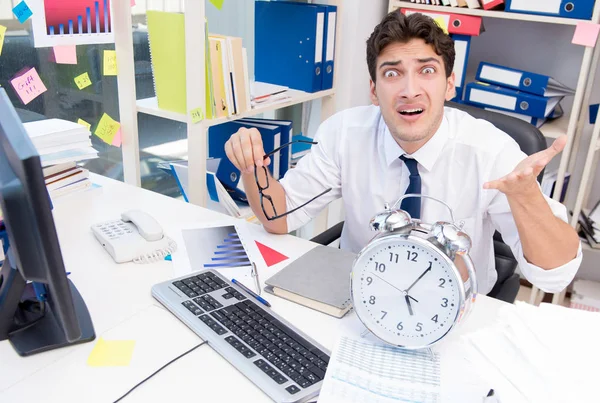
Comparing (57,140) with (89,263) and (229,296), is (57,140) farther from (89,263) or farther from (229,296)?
(229,296)

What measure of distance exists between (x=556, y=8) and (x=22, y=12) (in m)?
1.89

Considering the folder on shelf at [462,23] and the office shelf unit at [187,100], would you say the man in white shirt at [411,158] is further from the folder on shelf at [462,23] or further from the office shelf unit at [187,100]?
the folder on shelf at [462,23]

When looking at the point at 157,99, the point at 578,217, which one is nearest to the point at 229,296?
the point at 157,99

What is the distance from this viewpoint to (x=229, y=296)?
43.0 inches

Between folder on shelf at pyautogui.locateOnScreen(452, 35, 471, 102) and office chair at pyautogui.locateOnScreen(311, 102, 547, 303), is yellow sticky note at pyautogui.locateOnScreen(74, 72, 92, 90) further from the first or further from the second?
folder on shelf at pyautogui.locateOnScreen(452, 35, 471, 102)

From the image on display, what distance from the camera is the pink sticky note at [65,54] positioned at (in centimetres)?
171

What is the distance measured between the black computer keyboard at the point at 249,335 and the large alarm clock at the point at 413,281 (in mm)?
135

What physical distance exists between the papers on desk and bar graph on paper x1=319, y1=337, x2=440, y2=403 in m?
0.15

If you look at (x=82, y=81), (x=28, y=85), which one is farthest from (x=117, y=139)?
(x=28, y=85)

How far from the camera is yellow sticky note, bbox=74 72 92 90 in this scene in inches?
71.9

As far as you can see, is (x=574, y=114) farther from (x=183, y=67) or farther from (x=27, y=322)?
(x=27, y=322)

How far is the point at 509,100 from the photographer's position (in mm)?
2229

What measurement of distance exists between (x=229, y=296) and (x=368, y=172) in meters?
0.63

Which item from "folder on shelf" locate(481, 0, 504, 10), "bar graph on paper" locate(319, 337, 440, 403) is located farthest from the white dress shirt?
"folder on shelf" locate(481, 0, 504, 10)
